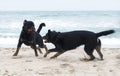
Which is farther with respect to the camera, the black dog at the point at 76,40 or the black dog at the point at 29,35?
the black dog at the point at 29,35

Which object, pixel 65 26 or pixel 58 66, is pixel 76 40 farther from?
pixel 65 26

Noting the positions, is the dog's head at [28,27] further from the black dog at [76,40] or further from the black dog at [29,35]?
the black dog at [76,40]

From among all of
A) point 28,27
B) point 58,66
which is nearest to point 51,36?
point 28,27

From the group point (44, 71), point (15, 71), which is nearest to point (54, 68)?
point (44, 71)

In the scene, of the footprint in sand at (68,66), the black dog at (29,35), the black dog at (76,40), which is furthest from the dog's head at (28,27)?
the footprint in sand at (68,66)

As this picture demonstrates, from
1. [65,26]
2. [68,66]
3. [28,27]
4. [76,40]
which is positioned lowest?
[65,26]

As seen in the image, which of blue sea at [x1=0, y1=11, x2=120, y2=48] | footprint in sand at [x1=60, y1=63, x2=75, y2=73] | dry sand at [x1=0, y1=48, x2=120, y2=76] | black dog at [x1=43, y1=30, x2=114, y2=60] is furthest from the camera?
blue sea at [x1=0, y1=11, x2=120, y2=48]

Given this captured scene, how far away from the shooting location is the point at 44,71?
25.4 ft

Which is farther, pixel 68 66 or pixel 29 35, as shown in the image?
pixel 29 35

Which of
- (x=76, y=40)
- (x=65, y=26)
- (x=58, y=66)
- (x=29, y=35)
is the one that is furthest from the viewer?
(x=65, y=26)

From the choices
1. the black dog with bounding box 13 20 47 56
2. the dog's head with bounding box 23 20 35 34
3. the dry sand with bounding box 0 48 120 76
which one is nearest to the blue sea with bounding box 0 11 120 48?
the black dog with bounding box 13 20 47 56

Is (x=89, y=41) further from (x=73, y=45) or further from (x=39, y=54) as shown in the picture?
(x=39, y=54)

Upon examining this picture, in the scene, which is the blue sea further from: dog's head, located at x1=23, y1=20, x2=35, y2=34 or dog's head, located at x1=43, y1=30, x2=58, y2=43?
dog's head, located at x1=43, y1=30, x2=58, y2=43

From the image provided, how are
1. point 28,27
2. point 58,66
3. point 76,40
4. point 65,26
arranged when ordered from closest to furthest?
point 58,66 → point 76,40 → point 28,27 → point 65,26
